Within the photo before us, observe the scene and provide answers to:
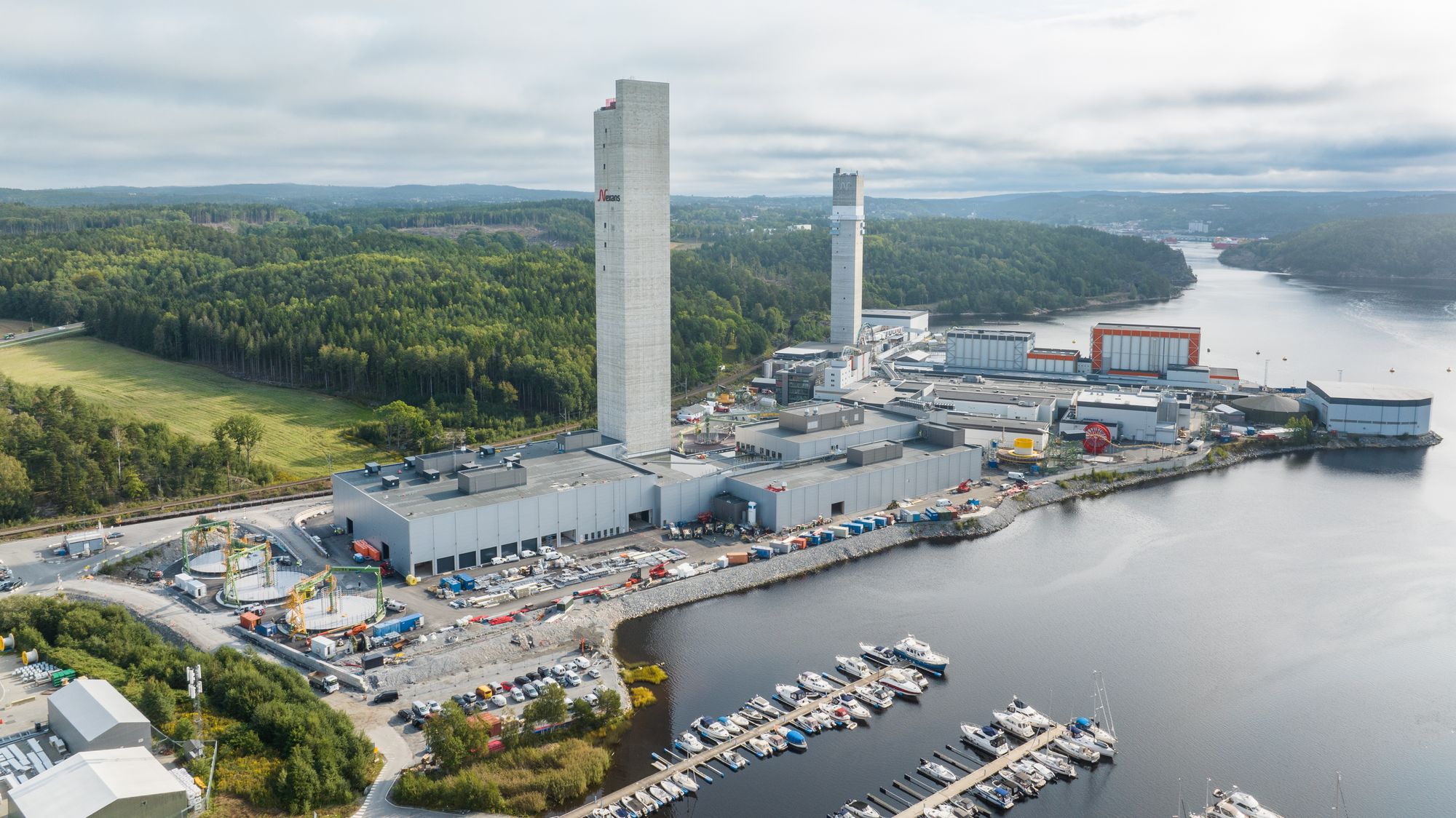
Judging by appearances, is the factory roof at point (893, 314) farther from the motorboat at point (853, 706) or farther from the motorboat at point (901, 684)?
the motorboat at point (853, 706)

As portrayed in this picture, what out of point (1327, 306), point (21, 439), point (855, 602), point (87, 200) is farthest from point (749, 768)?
point (87, 200)

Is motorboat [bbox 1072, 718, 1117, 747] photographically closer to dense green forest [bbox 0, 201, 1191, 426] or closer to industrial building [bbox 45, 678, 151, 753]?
industrial building [bbox 45, 678, 151, 753]

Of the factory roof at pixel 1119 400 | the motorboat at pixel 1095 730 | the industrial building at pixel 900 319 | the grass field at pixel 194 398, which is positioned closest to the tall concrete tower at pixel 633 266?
the grass field at pixel 194 398

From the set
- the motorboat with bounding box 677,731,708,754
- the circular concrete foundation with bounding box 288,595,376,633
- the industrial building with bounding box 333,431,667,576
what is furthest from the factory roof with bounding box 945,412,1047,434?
the circular concrete foundation with bounding box 288,595,376,633

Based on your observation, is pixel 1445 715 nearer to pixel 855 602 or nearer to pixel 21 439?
pixel 855 602

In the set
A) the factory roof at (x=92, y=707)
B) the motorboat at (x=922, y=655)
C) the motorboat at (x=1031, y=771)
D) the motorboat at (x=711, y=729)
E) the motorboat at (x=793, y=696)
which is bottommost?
the motorboat at (x=1031, y=771)
